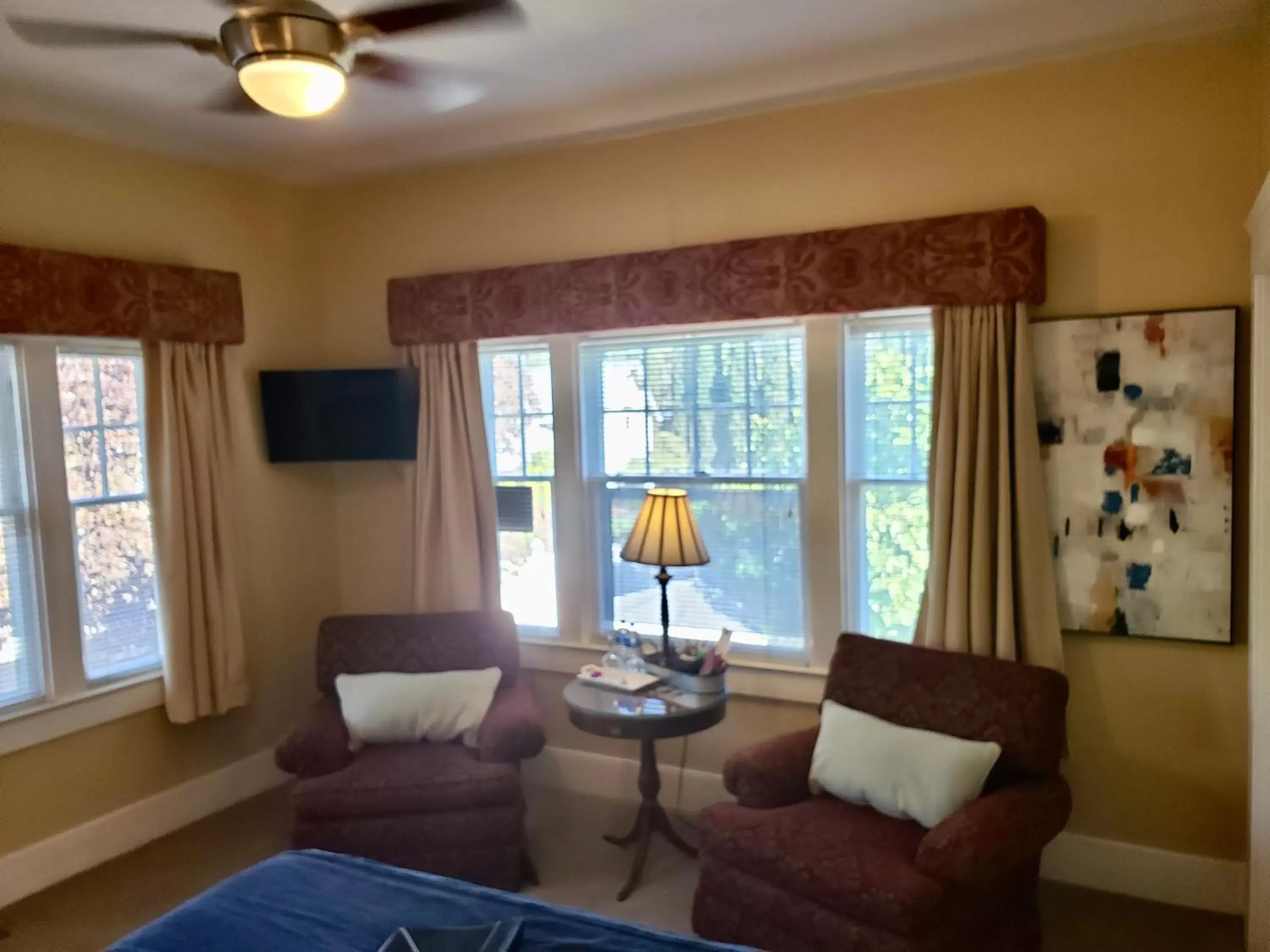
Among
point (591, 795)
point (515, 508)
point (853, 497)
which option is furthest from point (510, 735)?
point (853, 497)

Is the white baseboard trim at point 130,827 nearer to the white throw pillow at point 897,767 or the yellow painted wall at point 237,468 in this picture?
the yellow painted wall at point 237,468

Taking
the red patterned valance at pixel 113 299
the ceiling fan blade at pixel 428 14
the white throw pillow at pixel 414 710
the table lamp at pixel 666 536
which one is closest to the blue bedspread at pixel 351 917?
the white throw pillow at pixel 414 710

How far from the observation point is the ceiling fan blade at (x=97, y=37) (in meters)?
2.14

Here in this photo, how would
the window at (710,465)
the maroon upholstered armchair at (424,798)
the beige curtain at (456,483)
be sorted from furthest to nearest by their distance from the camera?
the beige curtain at (456,483) < the window at (710,465) < the maroon upholstered armchair at (424,798)

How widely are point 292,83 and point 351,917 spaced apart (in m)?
2.01

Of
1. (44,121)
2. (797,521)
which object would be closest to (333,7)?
(44,121)

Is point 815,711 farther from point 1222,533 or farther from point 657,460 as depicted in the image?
point 1222,533

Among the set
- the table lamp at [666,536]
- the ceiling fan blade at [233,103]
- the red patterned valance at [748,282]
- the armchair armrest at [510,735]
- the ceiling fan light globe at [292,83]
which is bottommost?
the armchair armrest at [510,735]

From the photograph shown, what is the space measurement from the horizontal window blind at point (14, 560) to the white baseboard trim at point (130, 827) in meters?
0.57

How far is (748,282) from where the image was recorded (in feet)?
11.2

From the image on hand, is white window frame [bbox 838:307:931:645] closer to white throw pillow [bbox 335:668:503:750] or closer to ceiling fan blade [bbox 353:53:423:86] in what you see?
white throw pillow [bbox 335:668:503:750]

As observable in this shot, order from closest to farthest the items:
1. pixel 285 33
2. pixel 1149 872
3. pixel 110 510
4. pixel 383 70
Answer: pixel 285 33 < pixel 383 70 < pixel 1149 872 < pixel 110 510

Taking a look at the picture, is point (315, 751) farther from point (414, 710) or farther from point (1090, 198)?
point (1090, 198)

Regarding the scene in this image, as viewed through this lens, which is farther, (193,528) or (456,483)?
(456,483)
